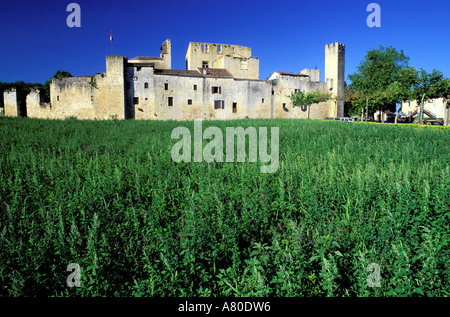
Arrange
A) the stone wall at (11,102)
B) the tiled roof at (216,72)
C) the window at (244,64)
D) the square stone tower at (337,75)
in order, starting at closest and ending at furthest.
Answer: the stone wall at (11,102)
the tiled roof at (216,72)
the square stone tower at (337,75)
the window at (244,64)

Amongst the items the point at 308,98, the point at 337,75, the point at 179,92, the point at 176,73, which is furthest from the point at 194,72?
the point at 337,75

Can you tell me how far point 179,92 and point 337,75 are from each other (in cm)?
2693

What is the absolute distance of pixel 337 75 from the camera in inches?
1838

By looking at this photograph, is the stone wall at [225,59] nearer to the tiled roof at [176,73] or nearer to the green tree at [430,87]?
the tiled roof at [176,73]

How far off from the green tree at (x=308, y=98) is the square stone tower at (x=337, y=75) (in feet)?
11.9

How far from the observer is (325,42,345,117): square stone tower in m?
46.5

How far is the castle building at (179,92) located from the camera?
3688 centimetres

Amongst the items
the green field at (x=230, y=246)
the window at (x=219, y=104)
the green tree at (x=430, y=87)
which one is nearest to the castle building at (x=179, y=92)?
the window at (x=219, y=104)

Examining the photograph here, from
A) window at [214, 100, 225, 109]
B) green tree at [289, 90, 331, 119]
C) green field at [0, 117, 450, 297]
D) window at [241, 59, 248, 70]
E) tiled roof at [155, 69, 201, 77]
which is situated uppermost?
window at [241, 59, 248, 70]

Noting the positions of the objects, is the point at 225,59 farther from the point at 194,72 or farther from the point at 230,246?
the point at 230,246

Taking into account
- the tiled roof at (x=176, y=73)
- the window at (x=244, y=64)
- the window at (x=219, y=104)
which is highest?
the window at (x=244, y=64)

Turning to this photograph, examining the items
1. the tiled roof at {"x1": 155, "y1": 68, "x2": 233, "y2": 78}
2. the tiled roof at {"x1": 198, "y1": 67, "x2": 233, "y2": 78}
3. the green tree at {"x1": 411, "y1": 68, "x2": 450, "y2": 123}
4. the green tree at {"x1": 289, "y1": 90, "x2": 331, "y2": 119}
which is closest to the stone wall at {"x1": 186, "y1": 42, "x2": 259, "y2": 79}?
the tiled roof at {"x1": 198, "y1": 67, "x2": 233, "y2": 78}

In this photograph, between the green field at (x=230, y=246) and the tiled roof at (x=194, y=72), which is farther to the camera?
the tiled roof at (x=194, y=72)

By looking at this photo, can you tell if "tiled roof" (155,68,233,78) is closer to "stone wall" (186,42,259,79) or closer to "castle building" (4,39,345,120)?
"castle building" (4,39,345,120)
